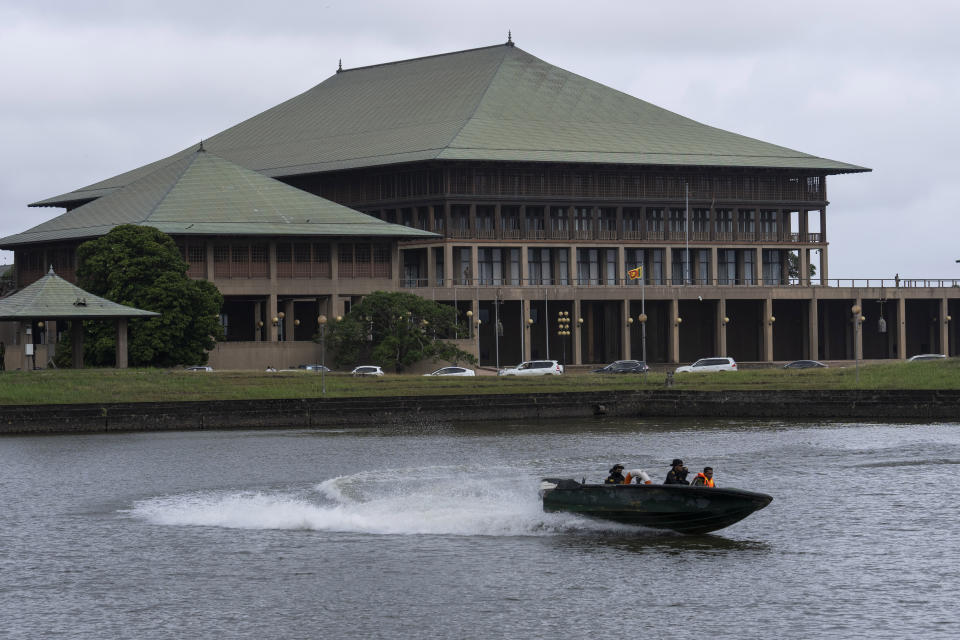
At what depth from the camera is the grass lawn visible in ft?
300

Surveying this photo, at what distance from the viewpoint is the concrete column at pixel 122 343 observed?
101 meters

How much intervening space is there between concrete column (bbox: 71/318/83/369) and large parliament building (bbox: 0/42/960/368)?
2728cm

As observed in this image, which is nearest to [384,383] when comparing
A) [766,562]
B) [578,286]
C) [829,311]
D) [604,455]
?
[604,455]

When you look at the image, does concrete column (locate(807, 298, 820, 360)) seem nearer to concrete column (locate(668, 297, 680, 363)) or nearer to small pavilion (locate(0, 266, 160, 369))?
concrete column (locate(668, 297, 680, 363))

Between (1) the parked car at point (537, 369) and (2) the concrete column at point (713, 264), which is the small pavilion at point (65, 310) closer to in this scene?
(1) the parked car at point (537, 369)

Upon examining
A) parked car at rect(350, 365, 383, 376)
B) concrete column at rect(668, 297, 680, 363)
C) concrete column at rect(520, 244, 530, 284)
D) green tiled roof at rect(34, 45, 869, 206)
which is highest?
green tiled roof at rect(34, 45, 869, 206)

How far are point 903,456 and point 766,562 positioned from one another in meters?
27.5

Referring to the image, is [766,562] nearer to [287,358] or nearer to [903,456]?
[903,456]

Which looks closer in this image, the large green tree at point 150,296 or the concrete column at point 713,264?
the large green tree at point 150,296

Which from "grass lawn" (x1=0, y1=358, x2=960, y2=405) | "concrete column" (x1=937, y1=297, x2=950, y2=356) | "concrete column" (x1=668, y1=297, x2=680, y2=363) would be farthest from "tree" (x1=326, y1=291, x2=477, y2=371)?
"concrete column" (x1=937, y1=297, x2=950, y2=356)

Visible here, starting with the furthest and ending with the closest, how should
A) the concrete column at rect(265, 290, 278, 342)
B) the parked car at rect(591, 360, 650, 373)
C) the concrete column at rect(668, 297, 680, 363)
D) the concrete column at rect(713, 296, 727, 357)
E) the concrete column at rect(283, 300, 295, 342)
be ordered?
the concrete column at rect(713, 296, 727, 357), the concrete column at rect(668, 297, 680, 363), the concrete column at rect(283, 300, 295, 342), the concrete column at rect(265, 290, 278, 342), the parked car at rect(591, 360, 650, 373)

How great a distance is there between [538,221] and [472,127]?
36.1 feet

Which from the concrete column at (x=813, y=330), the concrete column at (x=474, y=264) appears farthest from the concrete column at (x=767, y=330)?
the concrete column at (x=474, y=264)

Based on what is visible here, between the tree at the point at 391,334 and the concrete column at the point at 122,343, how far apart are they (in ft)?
68.2
